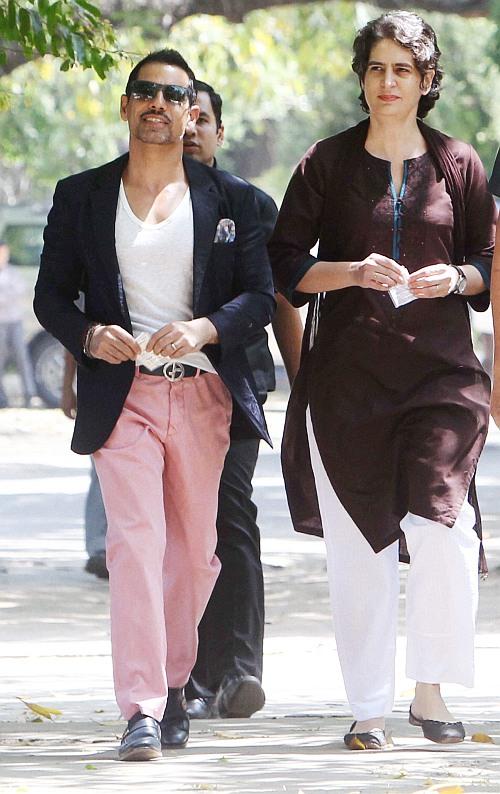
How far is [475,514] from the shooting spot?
6.34 m

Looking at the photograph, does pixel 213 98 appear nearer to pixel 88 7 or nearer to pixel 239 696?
pixel 88 7

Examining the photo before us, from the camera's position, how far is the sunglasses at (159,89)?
6273mm

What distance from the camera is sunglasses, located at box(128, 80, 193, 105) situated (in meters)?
6.27

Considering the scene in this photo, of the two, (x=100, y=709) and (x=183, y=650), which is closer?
(x=183, y=650)

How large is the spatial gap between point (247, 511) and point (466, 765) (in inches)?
65.2

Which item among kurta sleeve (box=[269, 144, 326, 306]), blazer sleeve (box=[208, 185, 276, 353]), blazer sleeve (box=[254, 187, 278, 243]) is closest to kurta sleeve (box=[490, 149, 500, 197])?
kurta sleeve (box=[269, 144, 326, 306])

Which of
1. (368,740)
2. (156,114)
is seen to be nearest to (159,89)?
(156,114)

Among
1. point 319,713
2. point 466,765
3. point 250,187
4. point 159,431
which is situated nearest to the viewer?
point 466,765

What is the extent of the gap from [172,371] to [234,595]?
4.06 ft

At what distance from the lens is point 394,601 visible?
635cm

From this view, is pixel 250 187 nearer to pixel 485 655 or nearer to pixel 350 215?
pixel 350 215

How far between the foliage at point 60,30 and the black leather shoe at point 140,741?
2.75 meters

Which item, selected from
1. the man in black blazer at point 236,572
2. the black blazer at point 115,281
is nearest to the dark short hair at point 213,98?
the man in black blazer at point 236,572

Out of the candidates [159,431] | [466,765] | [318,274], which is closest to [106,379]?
[159,431]
